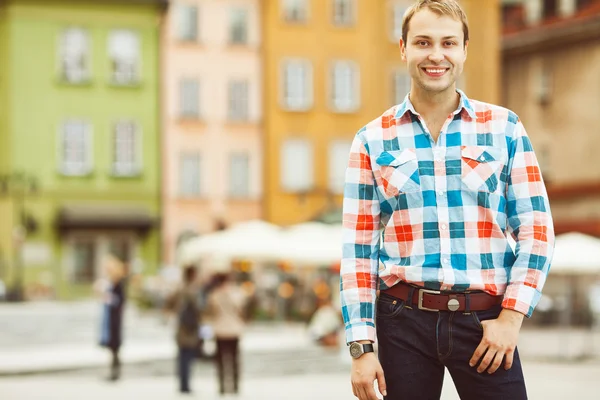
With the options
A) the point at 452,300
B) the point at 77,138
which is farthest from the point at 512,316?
the point at 77,138

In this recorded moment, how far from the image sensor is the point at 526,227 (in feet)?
13.3

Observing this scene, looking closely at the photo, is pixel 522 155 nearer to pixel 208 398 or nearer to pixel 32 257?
pixel 208 398

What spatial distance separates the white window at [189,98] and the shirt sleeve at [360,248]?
50611 mm

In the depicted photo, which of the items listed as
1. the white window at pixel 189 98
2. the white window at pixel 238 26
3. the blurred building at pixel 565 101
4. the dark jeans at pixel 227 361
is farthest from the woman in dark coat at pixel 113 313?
the white window at pixel 238 26

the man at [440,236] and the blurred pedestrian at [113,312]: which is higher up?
the man at [440,236]

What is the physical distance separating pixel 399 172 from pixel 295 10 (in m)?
Result: 52.1

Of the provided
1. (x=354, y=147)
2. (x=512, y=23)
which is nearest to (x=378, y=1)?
(x=512, y=23)

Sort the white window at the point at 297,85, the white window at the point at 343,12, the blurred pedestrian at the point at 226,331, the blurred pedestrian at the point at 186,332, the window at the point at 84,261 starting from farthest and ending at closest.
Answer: the white window at the point at 343,12, the white window at the point at 297,85, the window at the point at 84,261, the blurred pedestrian at the point at 186,332, the blurred pedestrian at the point at 226,331

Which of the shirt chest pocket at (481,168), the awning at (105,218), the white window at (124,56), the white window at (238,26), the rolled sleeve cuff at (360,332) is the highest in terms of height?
the white window at (238,26)

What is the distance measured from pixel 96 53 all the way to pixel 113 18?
5.11 ft

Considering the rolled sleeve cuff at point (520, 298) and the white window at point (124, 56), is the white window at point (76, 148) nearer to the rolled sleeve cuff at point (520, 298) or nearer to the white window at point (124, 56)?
the white window at point (124, 56)

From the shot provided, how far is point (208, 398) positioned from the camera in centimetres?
1691

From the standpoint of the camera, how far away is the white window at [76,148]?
53.6 meters

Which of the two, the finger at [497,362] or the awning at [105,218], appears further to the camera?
the awning at [105,218]
